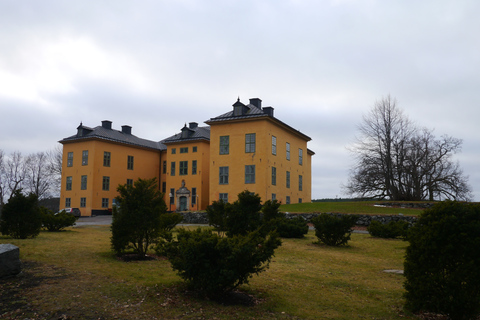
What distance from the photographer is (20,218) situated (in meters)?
13.4

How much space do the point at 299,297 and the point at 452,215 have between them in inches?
120

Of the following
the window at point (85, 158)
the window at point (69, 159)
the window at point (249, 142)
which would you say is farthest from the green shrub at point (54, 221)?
the window at point (69, 159)

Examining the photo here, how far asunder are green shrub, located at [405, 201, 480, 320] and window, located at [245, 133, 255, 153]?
28.6 metres

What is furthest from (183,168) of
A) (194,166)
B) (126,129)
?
(126,129)

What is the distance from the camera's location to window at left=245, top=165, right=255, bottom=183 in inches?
1344

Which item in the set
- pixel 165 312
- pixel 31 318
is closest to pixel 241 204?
pixel 165 312

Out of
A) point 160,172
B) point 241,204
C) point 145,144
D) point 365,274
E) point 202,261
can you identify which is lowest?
point 365,274

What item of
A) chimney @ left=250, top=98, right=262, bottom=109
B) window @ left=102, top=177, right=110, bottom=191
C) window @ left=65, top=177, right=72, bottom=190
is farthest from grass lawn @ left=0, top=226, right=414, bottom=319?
window @ left=65, top=177, right=72, bottom=190

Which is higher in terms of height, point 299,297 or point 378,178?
point 378,178

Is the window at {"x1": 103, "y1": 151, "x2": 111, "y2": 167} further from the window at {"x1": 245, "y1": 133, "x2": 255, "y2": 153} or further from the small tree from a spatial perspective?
the small tree

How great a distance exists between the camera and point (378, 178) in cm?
3606

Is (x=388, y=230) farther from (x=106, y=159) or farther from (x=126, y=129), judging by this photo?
(x=126, y=129)

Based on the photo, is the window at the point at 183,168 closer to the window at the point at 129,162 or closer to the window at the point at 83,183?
the window at the point at 129,162

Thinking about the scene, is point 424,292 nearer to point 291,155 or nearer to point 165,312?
point 165,312
